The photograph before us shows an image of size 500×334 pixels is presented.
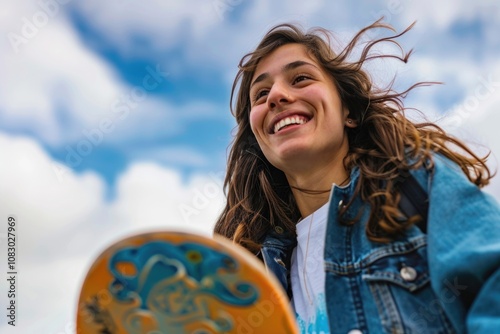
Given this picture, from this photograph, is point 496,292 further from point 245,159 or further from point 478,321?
point 245,159

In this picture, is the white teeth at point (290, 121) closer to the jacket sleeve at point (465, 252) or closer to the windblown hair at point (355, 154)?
the windblown hair at point (355, 154)

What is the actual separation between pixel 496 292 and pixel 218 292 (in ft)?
2.88

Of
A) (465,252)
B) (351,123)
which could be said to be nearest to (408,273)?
(465,252)

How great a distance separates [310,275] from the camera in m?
2.45

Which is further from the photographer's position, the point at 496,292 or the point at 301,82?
the point at 301,82

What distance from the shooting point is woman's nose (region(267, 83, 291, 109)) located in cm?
261

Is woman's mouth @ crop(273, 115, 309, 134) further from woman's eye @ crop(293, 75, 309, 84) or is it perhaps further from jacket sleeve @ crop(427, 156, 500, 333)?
jacket sleeve @ crop(427, 156, 500, 333)

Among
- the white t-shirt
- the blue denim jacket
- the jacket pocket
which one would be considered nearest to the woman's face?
the white t-shirt

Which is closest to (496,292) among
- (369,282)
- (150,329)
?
(369,282)

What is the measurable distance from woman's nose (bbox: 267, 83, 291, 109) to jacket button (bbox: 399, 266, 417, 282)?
1082 mm

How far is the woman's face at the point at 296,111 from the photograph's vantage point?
2.53 m

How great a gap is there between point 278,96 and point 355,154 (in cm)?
50

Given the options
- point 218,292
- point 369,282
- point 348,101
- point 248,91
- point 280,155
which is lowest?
point 218,292

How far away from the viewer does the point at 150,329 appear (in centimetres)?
165
